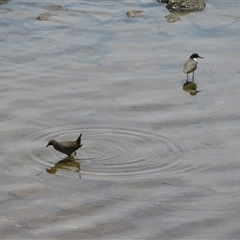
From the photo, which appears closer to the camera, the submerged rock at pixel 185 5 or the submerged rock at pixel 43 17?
the submerged rock at pixel 43 17

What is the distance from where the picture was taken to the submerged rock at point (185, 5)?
18031 millimetres

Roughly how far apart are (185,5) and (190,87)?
5.62 m

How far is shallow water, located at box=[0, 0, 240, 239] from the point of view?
8.19 m

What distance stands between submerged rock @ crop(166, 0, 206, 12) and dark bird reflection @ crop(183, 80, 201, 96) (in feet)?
17.1

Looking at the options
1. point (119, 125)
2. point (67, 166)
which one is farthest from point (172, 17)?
point (67, 166)

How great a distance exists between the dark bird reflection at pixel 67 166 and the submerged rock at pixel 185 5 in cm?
896

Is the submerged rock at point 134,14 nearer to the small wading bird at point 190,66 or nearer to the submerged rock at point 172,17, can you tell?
the submerged rock at point 172,17

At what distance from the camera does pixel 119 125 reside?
10961 millimetres

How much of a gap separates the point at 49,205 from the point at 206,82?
18.8 feet

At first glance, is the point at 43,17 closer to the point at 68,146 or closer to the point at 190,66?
the point at 190,66

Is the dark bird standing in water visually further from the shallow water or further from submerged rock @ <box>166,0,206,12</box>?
submerged rock @ <box>166,0,206,12</box>

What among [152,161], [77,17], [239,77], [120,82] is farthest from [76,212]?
[77,17]

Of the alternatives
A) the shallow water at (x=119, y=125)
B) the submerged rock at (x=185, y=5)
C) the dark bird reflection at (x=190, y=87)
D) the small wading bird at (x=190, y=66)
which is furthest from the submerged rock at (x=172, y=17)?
the dark bird reflection at (x=190, y=87)

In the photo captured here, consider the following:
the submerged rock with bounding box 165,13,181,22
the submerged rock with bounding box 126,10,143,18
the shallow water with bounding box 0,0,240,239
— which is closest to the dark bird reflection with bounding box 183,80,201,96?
the shallow water with bounding box 0,0,240,239
